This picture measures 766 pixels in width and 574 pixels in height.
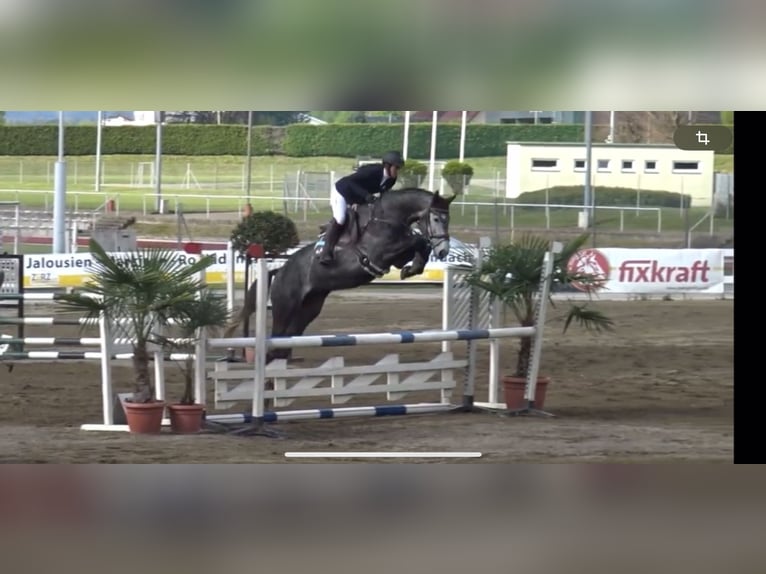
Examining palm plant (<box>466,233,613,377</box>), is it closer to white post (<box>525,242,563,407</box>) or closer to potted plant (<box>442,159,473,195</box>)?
white post (<box>525,242,563,407</box>)

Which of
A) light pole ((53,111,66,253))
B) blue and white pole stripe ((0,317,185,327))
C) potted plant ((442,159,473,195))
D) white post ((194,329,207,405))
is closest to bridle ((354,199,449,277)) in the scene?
potted plant ((442,159,473,195))

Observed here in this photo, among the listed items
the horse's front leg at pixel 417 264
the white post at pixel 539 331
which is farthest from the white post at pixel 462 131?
the white post at pixel 539 331

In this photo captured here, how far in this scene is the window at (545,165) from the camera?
4.78 meters

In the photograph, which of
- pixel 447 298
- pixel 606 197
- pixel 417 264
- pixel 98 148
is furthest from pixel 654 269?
pixel 98 148

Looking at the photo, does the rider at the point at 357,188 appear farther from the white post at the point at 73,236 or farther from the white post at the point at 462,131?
the white post at the point at 73,236

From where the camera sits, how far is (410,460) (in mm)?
4863

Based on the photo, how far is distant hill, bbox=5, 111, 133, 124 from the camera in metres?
4.27

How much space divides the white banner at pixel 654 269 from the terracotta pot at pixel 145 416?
67.8 inches

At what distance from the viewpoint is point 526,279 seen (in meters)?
5.05

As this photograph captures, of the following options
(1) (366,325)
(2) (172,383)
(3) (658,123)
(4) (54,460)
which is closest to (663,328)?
(3) (658,123)

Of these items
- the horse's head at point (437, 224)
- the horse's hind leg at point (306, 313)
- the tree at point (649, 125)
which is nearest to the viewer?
the tree at point (649, 125)

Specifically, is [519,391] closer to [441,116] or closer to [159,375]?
[441,116]
